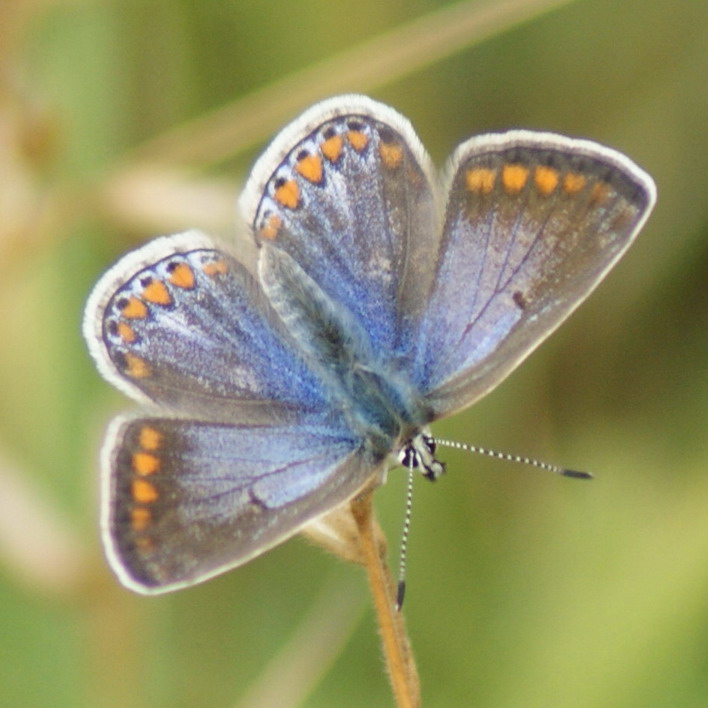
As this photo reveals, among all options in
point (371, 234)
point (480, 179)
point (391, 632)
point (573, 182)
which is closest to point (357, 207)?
point (371, 234)

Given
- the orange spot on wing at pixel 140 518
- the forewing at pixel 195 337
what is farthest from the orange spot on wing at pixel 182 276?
the orange spot on wing at pixel 140 518

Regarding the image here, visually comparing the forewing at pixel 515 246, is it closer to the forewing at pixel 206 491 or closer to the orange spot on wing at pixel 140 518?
the forewing at pixel 206 491

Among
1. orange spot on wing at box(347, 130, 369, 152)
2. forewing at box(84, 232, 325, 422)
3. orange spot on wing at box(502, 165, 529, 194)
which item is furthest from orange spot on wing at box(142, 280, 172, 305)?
orange spot on wing at box(502, 165, 529, 194)

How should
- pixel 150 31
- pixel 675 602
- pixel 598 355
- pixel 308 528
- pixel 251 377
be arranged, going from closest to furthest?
pixel 308 528 < pixel 251 377 < pixel 675 602 < pixel 598 355 < pixel 150 31

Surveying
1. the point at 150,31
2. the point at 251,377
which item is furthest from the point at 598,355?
the point at 150,31

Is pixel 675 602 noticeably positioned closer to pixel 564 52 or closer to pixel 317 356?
pixel 317 356

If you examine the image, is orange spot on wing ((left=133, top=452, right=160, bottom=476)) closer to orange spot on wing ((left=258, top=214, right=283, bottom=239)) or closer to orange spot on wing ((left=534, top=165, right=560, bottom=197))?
orange spot on wing ((left=258, top=214, right=283, bottom=239))

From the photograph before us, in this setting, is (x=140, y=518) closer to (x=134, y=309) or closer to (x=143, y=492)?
(x=143, y=492)
